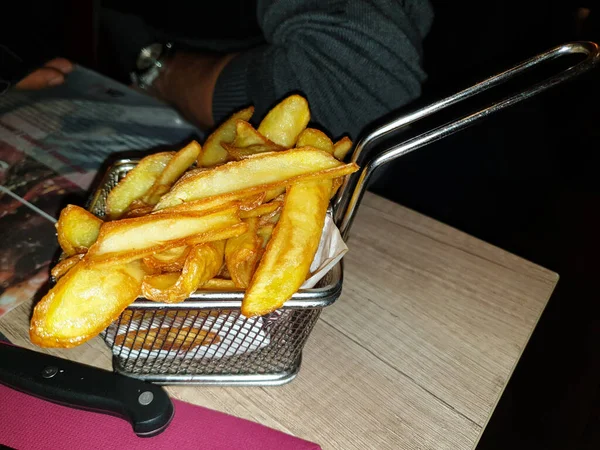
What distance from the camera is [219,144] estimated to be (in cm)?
63

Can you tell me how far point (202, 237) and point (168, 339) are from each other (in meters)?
0.20

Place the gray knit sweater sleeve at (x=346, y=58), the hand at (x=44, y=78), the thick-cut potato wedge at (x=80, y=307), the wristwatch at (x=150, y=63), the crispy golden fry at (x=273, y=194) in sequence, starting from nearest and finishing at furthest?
the thick-cut potato wedge at (x=80, y=307) → the crispy golden fry at (x=273, y=194) → the gray knit sweater sleeve at (x=346, y=58) → the hand at (x=44, y=78) → the wristwatch at (x=150, y=63)

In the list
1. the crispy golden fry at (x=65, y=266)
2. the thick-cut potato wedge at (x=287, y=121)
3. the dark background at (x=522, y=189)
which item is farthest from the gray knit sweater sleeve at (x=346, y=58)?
the crispy golden fry at (x=65, y=266)

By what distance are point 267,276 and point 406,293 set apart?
1.38ft

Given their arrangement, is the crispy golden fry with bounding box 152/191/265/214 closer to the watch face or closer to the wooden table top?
the wooden table top

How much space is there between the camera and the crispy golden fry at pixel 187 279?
0.46 metres

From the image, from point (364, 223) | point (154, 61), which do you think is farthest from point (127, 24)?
point (364, 223)

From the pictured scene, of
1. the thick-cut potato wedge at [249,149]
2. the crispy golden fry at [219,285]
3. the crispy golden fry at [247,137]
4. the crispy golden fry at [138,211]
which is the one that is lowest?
the crispy golden fry at [219,285]

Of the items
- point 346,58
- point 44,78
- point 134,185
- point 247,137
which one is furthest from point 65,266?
point 44,78

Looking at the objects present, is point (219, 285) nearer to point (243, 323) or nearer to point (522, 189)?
point (243, 323)

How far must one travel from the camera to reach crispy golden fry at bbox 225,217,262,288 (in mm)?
515

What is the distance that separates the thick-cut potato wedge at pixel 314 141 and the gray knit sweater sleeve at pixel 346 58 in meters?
0.40

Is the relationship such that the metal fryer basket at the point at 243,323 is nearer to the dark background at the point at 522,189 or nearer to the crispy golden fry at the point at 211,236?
the crispy golden fry at the point at 211,236

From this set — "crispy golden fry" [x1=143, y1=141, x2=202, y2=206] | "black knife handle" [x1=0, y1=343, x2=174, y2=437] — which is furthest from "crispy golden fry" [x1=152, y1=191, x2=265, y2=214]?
"black knife handle" [x1=0, y1=343, x2=174, y2=437]
